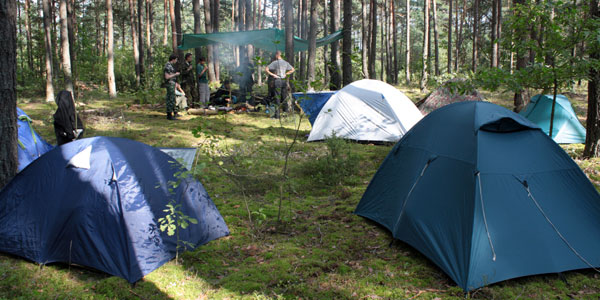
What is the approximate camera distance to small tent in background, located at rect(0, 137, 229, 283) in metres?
3.54

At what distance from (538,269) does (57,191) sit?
169 inches

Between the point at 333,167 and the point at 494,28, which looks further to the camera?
the point at 494,28

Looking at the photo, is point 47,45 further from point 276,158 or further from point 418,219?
point 418,219

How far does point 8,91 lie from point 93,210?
172 centimetres

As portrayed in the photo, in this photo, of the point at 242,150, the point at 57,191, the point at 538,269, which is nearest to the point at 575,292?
the point at 538,269

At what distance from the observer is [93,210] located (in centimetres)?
358

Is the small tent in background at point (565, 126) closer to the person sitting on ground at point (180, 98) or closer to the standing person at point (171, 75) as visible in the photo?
the standing person at point (171, 75)

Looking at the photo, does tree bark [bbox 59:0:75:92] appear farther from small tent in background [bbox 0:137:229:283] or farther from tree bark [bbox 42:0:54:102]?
small tent in background [bbox 0:137:229:283]

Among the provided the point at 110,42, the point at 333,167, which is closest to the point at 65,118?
the point at 333,167

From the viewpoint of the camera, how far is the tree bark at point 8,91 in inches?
159

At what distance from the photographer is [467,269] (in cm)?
336

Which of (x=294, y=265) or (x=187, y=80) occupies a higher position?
(x=187, y=80)

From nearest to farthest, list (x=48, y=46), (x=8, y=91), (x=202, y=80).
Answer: (x=8, y=91) → (x=202, y=80) → (x=48, y=46)

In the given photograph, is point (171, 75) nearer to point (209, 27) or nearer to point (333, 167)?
point (333, 167)
